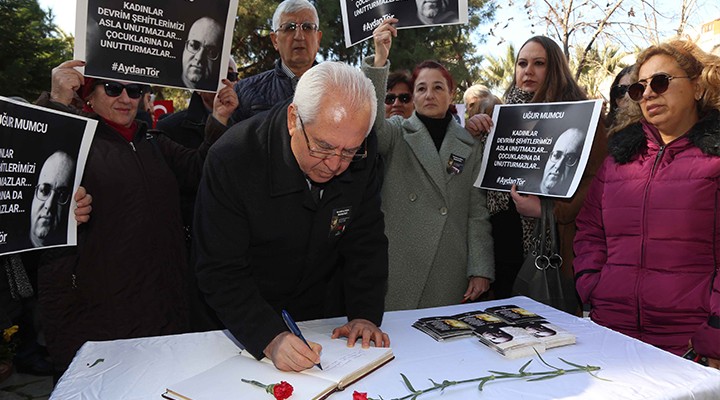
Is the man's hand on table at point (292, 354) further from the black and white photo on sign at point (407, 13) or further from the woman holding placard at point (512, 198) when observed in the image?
the black and white photo on sign at point (407, 13)

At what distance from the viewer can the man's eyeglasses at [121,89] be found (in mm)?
2828

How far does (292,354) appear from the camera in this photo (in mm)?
1818

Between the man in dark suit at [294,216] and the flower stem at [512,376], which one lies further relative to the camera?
the man in dark suit at [294,216]

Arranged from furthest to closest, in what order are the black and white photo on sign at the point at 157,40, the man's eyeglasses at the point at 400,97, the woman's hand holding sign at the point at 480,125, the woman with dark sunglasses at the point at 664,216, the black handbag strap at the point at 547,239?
the man's eyeglasses at the point at 400,97 → the woman's hand holding sign at the point at 480,125 → the black handbag strap at the point at 547,239 → the black and white photo on sign at the point at 157,40 → the woman with dark sunglasses at the point at 664,216

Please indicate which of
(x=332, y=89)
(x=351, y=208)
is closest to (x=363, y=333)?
(x=351, y=208)

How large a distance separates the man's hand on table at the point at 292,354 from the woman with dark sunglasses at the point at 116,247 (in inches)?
35.4

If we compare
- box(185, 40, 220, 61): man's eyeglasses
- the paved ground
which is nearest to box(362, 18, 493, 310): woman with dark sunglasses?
box(185, 40, 220, 61): man's eyeglasses

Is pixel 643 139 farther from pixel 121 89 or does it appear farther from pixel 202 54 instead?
pixel 121 89

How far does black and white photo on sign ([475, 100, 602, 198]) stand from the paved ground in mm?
3317

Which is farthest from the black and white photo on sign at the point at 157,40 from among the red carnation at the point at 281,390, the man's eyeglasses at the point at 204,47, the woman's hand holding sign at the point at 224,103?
the red carnation at the point at 281,390

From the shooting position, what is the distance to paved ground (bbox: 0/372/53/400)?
4207 mm

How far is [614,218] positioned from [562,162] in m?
0.48

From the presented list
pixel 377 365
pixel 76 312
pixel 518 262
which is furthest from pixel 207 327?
pixel 518 262

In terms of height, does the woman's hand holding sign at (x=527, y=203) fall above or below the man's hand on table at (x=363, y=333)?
above
